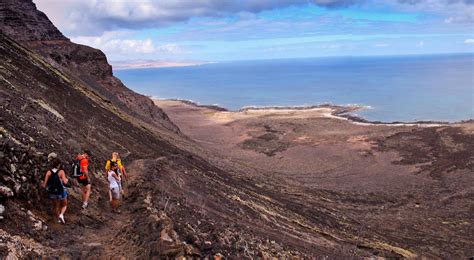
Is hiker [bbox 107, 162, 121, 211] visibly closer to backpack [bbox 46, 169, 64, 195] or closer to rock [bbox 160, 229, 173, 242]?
backpack [bbox 46, 169, 64, 195]

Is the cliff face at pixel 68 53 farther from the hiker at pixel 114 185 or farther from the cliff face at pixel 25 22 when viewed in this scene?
the hiker at pixel 114 185

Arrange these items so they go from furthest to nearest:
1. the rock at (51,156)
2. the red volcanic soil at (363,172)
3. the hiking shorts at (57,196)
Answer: the red volcanic soil at (363,172) → the rock at (51,156) → the hiking shorts at (57,196)

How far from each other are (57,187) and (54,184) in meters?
0.09

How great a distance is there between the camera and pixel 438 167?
1459 inches

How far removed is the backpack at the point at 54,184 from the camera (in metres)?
8.78

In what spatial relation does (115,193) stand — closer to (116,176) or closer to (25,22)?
(116,176)

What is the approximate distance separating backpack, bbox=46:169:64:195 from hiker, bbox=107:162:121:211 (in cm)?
199

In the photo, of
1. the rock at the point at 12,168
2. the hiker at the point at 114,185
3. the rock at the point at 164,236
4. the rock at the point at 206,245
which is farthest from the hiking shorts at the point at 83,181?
the rock at the point at 206,245

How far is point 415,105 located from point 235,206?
3089 inches

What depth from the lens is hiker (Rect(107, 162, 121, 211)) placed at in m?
10.8

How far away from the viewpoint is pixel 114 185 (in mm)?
10891

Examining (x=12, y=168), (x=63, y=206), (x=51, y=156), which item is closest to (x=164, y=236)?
(x=63, y=206)

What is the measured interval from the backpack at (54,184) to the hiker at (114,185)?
6.54 feet

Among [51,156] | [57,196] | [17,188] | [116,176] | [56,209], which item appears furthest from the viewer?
[116,176]
